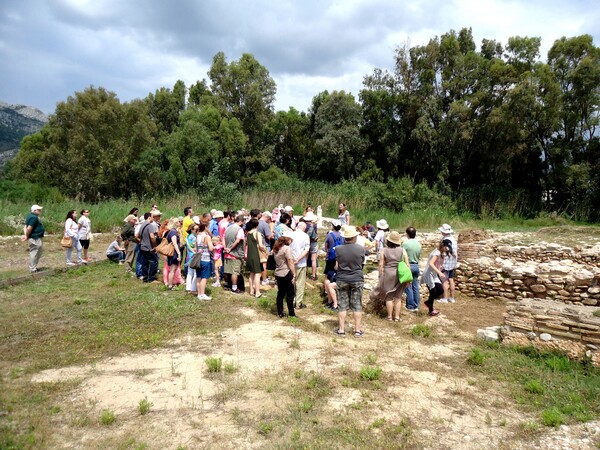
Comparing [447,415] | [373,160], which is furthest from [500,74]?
[447,415]

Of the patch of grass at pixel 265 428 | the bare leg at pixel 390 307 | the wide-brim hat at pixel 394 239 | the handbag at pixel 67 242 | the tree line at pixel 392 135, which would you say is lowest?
the patch of grass at pixel 265 428

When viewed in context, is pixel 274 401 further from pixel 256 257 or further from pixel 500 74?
pixel 500 74

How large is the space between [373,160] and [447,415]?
29.6m

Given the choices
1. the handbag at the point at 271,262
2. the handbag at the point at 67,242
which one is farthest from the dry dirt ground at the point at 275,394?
the handbag at the point at 67,242

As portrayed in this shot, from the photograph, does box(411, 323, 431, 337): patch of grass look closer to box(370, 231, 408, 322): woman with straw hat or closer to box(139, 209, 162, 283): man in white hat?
box(370, 231, 408, 322): woman with straw hat

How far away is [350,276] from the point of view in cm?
624

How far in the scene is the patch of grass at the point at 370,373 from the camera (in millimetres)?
4874

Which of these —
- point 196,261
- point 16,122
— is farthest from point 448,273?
point 16,122

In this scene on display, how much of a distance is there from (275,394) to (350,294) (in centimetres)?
228

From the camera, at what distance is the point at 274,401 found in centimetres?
437

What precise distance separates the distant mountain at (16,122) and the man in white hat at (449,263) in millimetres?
142652

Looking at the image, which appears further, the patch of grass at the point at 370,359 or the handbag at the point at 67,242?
the handbag at the point at 67,242

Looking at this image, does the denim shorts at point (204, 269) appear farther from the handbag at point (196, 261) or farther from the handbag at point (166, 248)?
the handbag at point (166, 248)

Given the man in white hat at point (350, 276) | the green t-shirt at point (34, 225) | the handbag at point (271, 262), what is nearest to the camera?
the man in white hat at point (350, 276)
